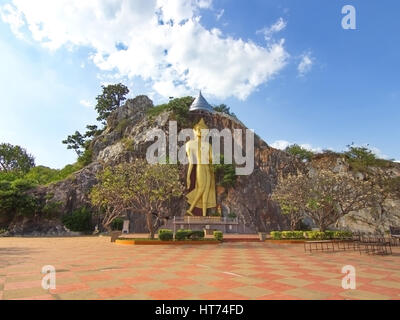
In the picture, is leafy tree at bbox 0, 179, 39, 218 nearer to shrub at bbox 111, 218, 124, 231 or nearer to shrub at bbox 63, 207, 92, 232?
shrub at bbox 63, 207, 92, 232

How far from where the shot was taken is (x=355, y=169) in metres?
47.2

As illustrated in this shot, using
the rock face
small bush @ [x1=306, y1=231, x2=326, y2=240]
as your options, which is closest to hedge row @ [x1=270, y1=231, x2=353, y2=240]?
small bush @ [x1=306, y1=231, x2=326, y2=240]

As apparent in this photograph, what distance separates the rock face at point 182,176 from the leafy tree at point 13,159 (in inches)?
721

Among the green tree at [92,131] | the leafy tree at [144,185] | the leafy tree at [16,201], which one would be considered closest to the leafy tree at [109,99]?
the green tree at [92,131]

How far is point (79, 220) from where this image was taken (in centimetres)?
3594


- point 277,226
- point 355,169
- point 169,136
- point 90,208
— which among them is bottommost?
point 277,226

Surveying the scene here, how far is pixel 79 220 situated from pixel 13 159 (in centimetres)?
3237

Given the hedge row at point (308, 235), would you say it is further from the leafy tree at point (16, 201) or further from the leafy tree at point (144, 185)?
the leafy tree at point (16, 201)

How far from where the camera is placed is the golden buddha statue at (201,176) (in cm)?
3541

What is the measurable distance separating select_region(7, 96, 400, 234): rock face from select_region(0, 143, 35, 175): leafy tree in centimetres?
1832

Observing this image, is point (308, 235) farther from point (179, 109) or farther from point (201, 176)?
point (179, 109)

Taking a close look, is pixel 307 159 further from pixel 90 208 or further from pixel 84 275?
pixel 84 275
